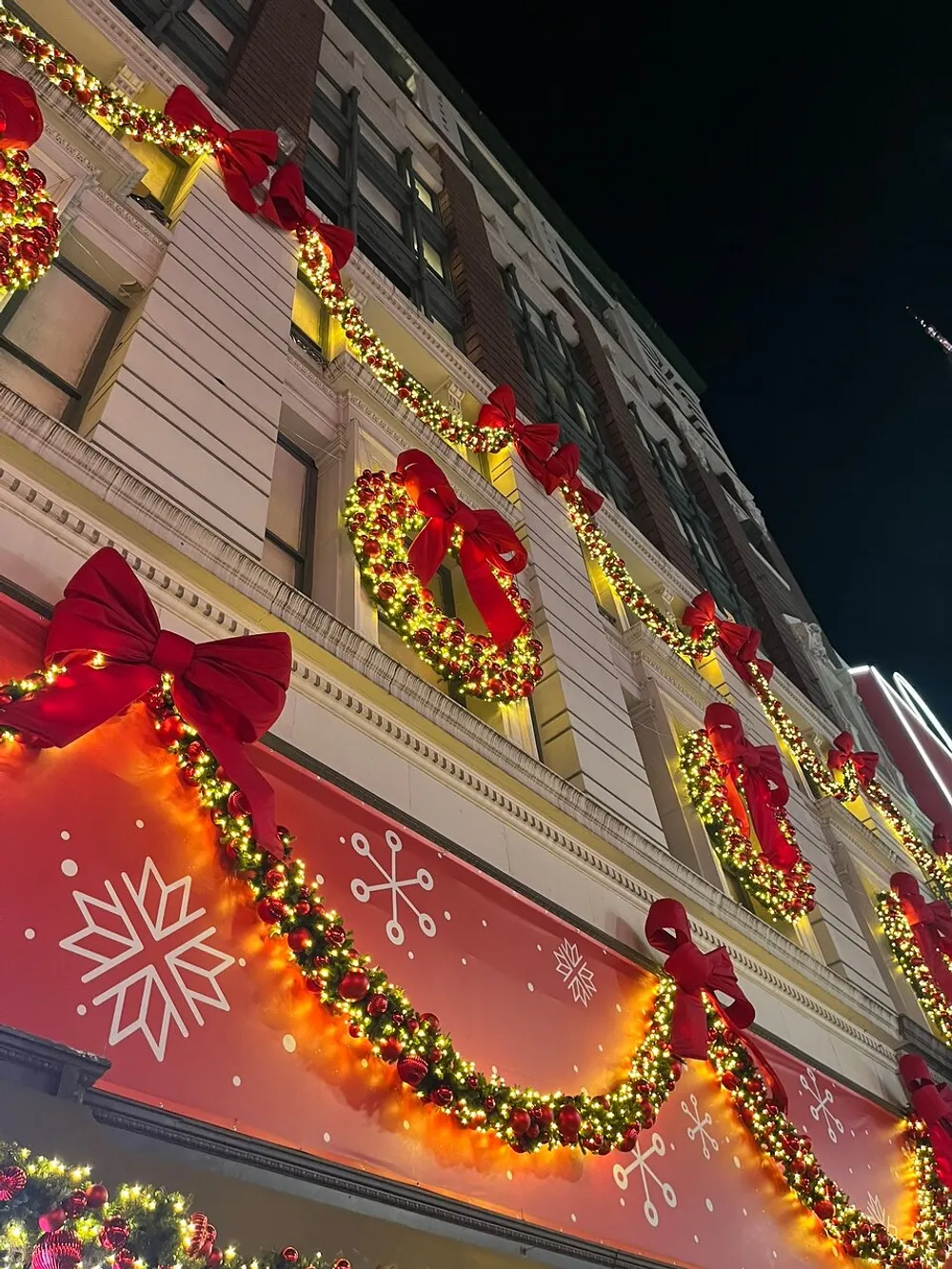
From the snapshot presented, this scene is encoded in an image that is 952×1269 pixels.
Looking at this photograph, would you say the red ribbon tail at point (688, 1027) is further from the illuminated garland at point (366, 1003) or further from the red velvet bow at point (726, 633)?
the red velvet bow at point (726, 633)

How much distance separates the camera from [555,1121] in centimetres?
562

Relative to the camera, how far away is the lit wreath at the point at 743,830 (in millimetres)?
11367

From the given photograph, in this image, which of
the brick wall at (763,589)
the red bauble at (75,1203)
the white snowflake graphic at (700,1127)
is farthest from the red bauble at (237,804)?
the brick wall at (763,589)

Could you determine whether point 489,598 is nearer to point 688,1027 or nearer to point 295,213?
point 688,1027

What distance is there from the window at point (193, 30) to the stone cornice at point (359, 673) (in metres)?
9.92

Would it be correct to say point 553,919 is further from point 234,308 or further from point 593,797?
point 234,308

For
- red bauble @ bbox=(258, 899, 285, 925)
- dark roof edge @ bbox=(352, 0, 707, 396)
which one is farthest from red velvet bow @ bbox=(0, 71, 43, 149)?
dark roof edge @ bbox=(352, 0, 707, 396)

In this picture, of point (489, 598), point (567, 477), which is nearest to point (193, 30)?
point (567, 477)

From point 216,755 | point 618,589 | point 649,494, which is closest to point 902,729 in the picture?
point 649,494

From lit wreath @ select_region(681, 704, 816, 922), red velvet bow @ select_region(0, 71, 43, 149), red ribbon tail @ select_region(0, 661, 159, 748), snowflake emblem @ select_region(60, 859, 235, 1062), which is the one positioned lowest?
lit wreath @ select_region(681, 704, 816, 922)

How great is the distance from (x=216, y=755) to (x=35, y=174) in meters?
4.56

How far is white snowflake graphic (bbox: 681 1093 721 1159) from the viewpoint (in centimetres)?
710

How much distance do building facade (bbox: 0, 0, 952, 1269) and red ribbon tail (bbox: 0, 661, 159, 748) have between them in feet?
0.07

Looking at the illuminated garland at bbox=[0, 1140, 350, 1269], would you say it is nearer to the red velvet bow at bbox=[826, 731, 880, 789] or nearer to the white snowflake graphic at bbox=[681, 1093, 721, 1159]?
the white snowflake graphic at bbox=[681, 1093, 721, 1159]
